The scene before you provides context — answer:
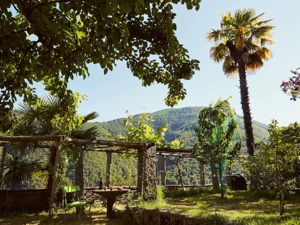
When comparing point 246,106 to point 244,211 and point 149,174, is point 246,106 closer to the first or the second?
point 149,174

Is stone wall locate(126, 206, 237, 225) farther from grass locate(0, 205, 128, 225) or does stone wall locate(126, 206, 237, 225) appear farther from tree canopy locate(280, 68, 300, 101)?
tree canopy locate(280, 68, 300, 101)

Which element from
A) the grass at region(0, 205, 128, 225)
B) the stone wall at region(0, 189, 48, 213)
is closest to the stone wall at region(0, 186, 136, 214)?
the stone wall at region(0, 189, 48, 213)

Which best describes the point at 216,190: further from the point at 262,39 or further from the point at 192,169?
the point at 192,169

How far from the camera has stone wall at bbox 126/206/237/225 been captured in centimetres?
378

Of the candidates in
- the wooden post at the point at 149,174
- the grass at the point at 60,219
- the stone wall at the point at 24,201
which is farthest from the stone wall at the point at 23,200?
the wooden post at the point at 149,174

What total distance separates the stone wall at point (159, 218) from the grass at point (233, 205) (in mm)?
210

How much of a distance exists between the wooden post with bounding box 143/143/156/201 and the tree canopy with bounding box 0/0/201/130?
12.4 feet

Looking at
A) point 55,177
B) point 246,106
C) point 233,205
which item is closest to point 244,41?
point 246,106

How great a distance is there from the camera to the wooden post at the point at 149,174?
23.7 ft

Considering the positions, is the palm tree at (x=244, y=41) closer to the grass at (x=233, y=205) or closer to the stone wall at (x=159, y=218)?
the grass at (x=233, y=205)

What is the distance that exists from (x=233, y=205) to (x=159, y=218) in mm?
2783

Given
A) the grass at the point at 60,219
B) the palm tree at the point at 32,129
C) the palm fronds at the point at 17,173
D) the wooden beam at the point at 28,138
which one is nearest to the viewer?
the grass at the point at 60,219

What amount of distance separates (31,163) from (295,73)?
10.4 m

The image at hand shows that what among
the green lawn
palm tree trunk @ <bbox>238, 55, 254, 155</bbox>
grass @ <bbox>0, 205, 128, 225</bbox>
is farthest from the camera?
palm tree trunk @ <bbox>238, 55, 254, 155</bbox>
